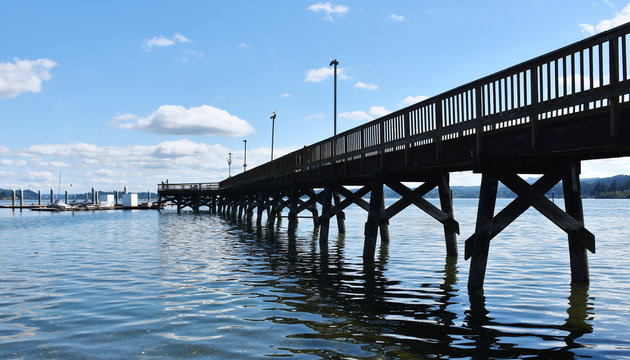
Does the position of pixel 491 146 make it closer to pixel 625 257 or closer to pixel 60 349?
pixel 60 349

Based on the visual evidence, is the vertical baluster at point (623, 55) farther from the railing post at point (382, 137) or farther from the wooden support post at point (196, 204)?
the wooden support post at point (196, 204)

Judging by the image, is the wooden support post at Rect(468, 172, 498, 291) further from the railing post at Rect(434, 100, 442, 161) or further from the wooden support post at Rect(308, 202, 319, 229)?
the wooden support post at Rect(308, 202, 319, 229)

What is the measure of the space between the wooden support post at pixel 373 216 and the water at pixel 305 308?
1.48ft

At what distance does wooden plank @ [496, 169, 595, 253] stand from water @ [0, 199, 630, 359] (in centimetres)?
131

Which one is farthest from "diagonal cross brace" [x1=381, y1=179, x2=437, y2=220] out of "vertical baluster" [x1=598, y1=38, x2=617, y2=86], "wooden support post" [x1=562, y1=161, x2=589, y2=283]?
"vertical baluster" [x1=598, y1=38, x2=617, y2=86]

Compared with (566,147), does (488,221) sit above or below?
below

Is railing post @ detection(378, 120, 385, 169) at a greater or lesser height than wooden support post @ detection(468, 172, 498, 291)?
greater

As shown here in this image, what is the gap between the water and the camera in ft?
22.5

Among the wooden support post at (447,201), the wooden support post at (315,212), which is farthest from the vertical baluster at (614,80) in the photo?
the wooden support post at (315,212)

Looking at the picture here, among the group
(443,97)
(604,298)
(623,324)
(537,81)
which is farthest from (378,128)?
(623,324)

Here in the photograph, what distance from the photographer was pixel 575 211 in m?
11.1

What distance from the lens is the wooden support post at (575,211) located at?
35.5 feet

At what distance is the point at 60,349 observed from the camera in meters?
6.80

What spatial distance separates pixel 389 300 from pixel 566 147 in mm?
4513
